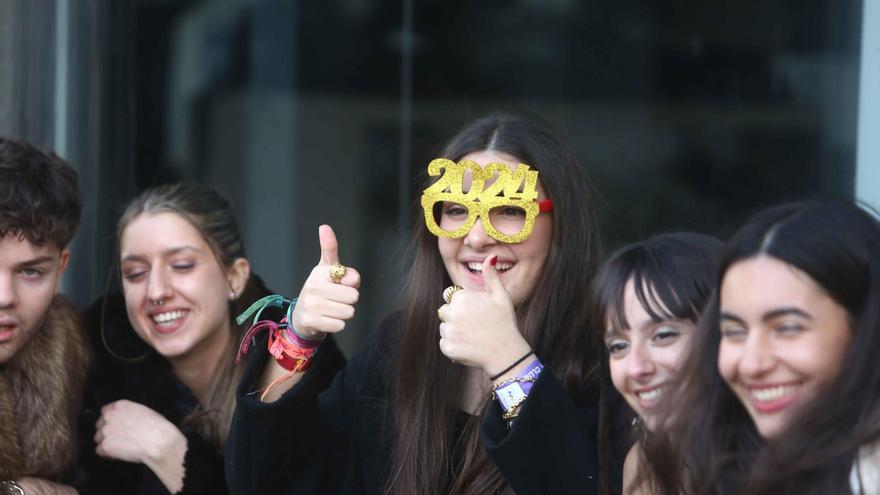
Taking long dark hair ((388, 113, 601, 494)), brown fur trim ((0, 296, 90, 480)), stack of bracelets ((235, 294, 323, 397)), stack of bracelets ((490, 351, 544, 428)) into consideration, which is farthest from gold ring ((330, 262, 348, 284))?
brown fur trim ((0, 296, 90, 480))

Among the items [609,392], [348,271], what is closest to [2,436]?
[348,271]

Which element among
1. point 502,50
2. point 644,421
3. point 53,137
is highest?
point 502,50

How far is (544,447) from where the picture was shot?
2555mm

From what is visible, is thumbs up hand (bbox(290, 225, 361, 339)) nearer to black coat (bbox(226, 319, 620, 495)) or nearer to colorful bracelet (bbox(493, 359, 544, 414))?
black coat (bbox(226, 319, 620, 495))

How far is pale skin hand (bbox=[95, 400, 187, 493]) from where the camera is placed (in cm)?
327

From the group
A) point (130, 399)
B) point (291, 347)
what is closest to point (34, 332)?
point (130, 399)

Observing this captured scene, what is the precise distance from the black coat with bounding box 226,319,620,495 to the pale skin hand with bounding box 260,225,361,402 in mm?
141

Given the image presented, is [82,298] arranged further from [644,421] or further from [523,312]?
[644,421]

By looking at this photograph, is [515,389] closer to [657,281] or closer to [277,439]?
[657,281]

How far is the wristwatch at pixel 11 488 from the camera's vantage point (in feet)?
10.1

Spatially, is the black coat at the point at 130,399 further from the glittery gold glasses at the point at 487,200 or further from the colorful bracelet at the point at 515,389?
the colorful bracelet at the point at 515,389

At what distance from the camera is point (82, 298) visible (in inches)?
173

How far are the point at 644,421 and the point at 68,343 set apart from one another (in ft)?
5.27

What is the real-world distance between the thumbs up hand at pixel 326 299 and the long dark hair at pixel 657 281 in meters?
0.52
